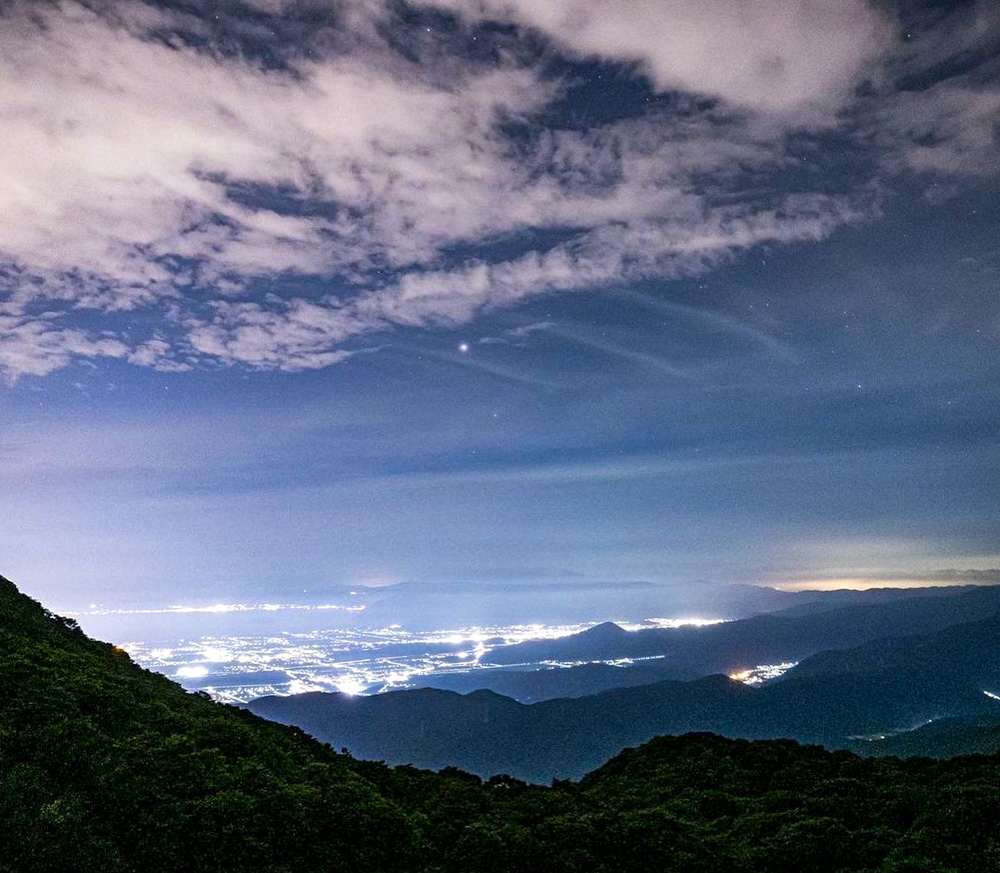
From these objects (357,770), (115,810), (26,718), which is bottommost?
(357,770)

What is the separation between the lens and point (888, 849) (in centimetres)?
2577

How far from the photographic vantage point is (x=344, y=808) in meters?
26.9

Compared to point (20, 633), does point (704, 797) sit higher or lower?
lower

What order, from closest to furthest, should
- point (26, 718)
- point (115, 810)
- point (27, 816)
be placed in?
point (27, 816), point (115, 810), point (26, 718)

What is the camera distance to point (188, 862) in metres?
21.4

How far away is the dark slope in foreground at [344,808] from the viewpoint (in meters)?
21.9

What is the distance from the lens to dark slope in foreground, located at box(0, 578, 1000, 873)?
21.9m

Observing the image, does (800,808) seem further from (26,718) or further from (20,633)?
(20,633)

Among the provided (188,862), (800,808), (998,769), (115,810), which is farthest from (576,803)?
(998,769)

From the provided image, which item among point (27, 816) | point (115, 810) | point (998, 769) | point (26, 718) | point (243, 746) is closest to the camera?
point (27, 816)

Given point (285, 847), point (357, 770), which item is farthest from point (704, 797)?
point (285, 847)

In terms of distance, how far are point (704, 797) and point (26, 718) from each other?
31.2 meters

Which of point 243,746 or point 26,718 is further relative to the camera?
point 243,746

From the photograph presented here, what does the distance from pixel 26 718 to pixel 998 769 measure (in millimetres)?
43935
